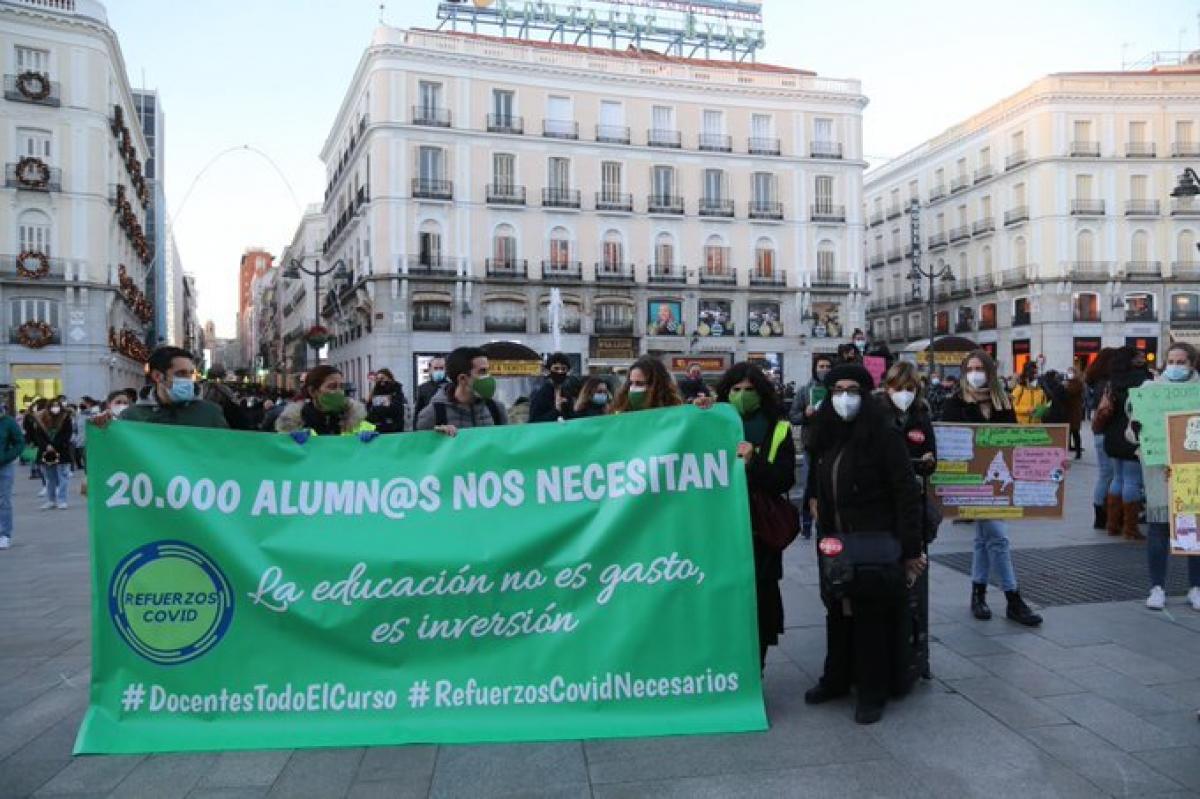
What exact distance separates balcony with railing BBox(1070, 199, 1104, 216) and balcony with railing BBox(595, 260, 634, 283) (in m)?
25.1

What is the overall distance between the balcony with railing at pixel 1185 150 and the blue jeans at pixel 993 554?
51858 mm

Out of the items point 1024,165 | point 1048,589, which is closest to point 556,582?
point 1048,589

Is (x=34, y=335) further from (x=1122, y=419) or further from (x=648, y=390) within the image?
(x=1122, y=419)

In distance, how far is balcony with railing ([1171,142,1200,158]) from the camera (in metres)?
46.6

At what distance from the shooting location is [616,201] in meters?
41.8

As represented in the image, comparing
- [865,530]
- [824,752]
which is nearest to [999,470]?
[865,530]

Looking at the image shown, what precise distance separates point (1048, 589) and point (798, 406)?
318cm

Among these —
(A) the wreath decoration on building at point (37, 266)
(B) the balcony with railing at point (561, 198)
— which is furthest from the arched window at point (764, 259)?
(A) the wreath decoration on building at point (37, 266)

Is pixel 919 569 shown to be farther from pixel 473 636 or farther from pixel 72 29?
pixel 72 29

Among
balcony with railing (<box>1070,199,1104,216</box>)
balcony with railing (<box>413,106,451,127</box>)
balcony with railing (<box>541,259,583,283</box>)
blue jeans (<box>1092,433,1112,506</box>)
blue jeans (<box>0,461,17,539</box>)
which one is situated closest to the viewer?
blue jeans (<box>1092,433,1112,506</box>)


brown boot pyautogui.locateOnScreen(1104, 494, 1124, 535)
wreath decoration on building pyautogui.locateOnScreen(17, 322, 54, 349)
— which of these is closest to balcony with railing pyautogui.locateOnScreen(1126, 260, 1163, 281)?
brown boot pyautogui.locateOnScreen(1104, 494, 1124, 535)

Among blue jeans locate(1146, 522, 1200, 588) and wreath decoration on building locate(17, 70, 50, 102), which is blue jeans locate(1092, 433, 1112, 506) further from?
wreath decoration on building locate(17, 70, 50, 102)

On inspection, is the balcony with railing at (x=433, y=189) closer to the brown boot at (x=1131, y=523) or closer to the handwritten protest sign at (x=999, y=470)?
the brown boot at (x=1131, y=523)

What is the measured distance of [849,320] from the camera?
4438 cm
